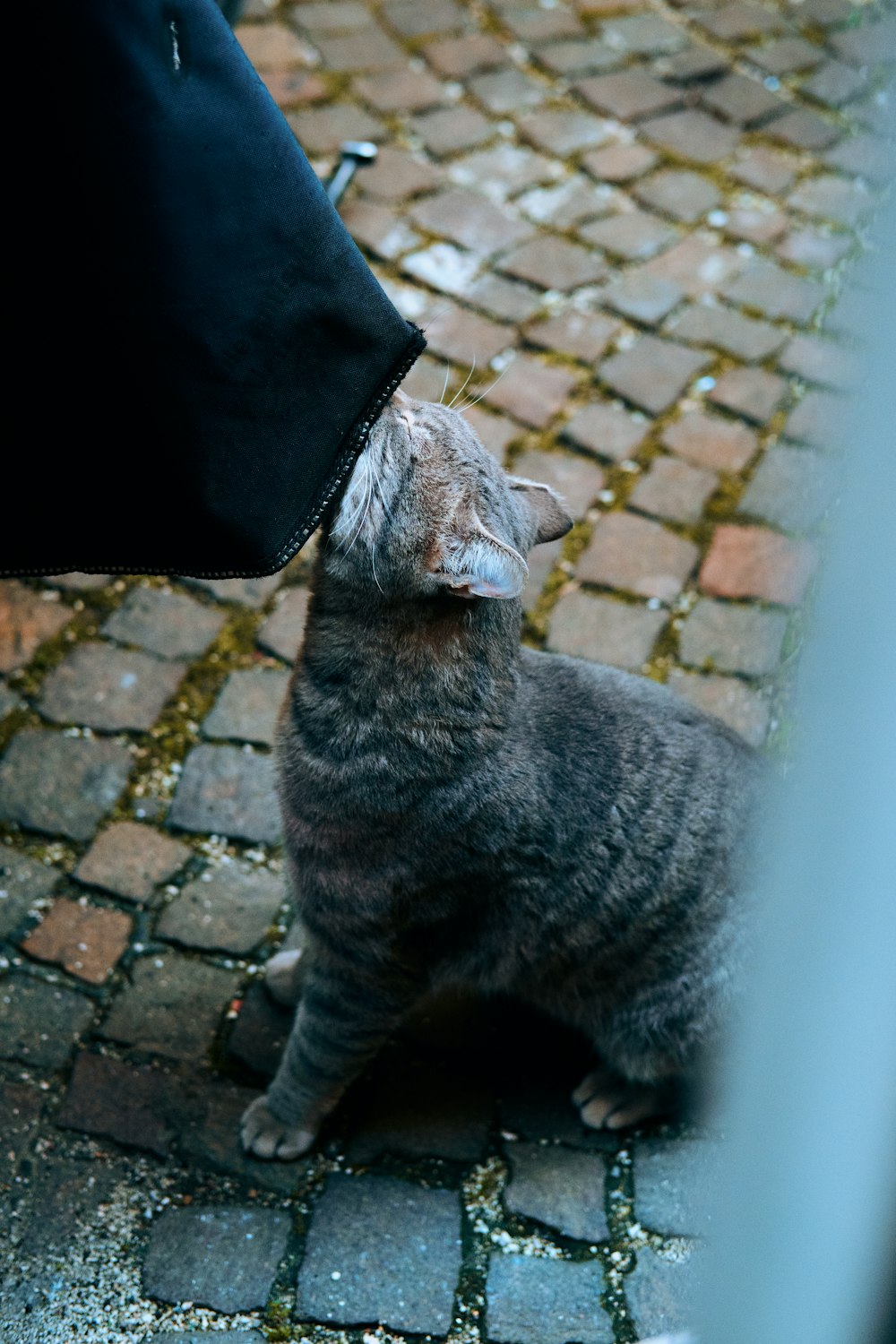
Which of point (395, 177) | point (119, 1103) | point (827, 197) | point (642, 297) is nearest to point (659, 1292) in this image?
point (119, 1103)

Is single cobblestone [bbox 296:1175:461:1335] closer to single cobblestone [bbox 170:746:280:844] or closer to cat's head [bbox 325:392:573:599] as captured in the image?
single cobblestone [bbox 170:746:280:844]

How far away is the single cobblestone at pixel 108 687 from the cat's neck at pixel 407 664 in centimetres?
118

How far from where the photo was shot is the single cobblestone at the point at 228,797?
3.25m

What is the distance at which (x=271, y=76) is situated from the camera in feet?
16.6

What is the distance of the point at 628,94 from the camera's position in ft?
17.5

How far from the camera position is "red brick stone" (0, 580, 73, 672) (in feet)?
11.6

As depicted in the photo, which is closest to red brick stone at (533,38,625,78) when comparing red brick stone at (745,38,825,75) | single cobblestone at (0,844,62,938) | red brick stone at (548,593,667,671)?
red brick stone at (745,38,825,75)

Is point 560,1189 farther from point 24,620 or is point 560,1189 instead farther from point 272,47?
point 272,47

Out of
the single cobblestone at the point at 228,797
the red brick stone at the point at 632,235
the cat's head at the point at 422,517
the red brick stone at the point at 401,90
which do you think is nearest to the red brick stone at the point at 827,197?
the red brick stone at the point at 632,235

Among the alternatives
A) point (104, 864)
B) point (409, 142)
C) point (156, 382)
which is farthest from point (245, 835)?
point (409, 142)

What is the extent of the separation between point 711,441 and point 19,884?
107 inches

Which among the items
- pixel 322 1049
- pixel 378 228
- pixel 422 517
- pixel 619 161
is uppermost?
pixel 422 517

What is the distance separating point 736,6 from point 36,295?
5157 mm

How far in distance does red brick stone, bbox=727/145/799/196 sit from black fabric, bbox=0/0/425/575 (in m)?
3.60
